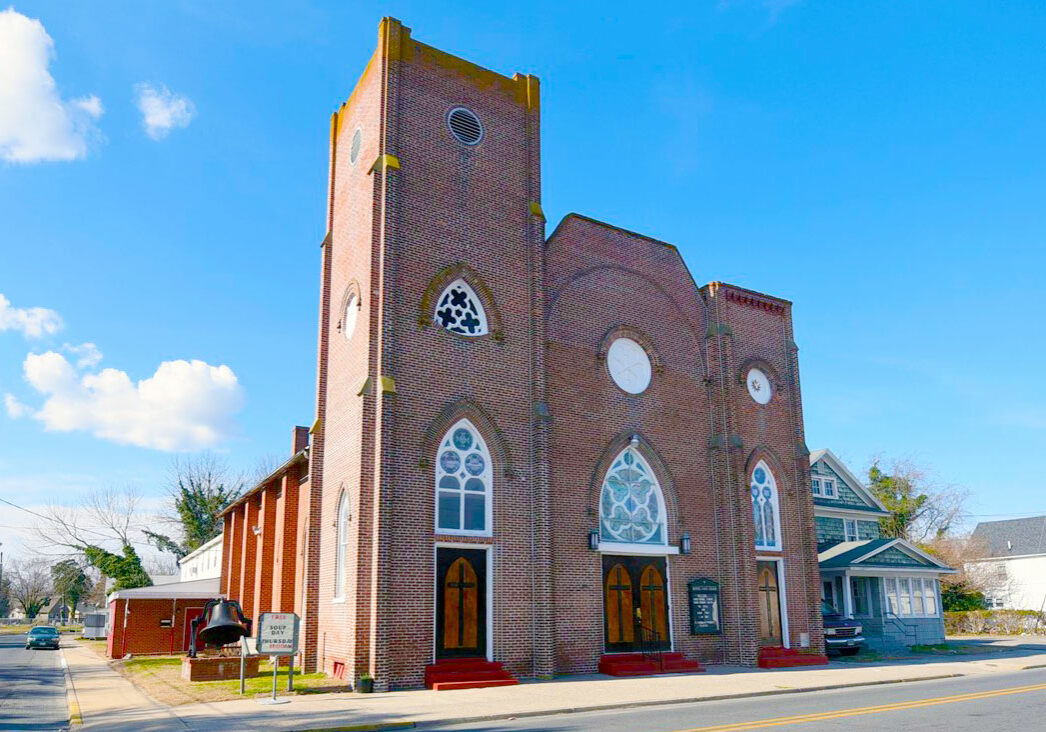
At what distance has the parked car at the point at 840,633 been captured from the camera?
25.1m

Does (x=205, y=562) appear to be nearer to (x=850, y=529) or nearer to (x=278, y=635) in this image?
(x=850, y=529)

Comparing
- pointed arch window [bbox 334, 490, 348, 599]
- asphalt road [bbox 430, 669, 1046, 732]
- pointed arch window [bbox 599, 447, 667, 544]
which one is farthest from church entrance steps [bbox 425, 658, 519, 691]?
pointed arch window [bbox 599, 447, 667, 544]

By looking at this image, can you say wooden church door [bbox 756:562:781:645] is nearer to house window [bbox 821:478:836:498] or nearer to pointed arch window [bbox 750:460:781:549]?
pointed arch window [bbox 750:460:781:549]

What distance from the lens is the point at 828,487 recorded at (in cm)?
3650

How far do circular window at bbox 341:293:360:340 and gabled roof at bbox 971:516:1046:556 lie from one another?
161 feet

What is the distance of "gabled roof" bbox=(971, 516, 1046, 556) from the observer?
2110 inches

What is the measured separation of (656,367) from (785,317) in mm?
6404

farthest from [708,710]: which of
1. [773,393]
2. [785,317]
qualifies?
[785,317]

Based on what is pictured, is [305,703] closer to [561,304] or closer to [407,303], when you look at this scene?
[407,303]

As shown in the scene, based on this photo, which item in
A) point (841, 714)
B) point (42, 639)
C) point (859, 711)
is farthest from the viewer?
point (42, 639)

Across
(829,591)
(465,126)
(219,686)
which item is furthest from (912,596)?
(219,686)

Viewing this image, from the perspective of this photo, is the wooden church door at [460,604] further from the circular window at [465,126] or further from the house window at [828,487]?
the house window at [828,487]

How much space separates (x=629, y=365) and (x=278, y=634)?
36.8 ft

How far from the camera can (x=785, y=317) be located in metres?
26.4
